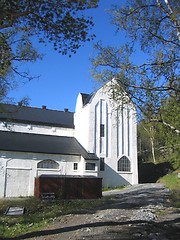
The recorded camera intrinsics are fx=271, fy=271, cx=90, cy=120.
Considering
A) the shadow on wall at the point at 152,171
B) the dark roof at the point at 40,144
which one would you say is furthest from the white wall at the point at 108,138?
the shadow on wall at the point at 152,171

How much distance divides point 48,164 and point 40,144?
2440 mm

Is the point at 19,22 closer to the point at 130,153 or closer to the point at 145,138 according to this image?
the point at 130,153

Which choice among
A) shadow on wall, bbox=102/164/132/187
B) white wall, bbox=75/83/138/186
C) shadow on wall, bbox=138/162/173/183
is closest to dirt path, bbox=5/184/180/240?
shadow on wall, bbox=102/164/132/187

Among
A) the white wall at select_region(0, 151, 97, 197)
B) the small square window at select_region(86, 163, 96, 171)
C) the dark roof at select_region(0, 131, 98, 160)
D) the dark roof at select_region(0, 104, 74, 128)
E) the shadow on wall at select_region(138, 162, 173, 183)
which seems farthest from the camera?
the shadow on wall at select_region(138, 162, 173, 183)

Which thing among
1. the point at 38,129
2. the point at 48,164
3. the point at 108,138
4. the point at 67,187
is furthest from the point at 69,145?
the point at 67,187

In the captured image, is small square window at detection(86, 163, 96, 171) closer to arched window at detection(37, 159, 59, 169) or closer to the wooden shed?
arched window at detection(37, 159, 59, 169)

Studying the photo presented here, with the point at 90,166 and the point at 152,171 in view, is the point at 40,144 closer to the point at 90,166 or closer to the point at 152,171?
the point at 90,166

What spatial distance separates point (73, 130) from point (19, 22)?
88.4 feet

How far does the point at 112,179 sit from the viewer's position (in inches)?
1187

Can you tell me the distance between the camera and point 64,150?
2889cm

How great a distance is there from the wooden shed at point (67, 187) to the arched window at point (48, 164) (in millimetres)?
4824

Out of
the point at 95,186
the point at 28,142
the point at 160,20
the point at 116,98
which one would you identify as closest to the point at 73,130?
the point at 28,142

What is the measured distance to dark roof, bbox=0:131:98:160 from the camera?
26.8 m

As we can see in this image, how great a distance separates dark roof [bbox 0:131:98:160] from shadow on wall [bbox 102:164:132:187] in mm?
2469
